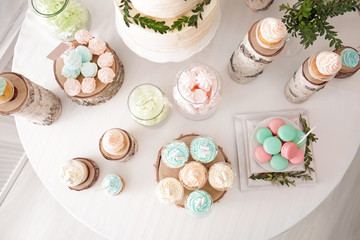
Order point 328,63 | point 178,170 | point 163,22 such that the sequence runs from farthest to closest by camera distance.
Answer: point 178,170
point 328,63
point 163,22

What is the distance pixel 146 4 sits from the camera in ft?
2.50

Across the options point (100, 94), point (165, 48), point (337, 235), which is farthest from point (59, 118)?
point (337, 235)

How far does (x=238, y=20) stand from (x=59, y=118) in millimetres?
875

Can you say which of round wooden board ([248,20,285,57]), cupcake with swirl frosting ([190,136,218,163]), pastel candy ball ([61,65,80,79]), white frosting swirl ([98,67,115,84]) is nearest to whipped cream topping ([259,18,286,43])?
round wooden board ([248,20,285,57])

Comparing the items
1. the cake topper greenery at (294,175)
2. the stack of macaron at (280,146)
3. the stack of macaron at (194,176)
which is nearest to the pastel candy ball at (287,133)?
the stack of macaron at (280,146)

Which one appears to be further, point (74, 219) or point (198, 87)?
point (74, 219)

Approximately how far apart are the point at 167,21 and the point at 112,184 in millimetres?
627

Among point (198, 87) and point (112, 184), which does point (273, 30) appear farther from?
point (112, 184)

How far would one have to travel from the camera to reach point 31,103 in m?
1.10

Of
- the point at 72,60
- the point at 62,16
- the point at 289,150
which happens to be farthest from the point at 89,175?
the point at 289,150

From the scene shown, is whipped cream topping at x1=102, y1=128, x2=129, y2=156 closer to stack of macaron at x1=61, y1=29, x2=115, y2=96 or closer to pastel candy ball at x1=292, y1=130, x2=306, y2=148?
stack of macaron at x1=61, y1=29, x2=115, y2=96

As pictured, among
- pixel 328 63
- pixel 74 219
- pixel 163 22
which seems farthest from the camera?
pixel 74 219

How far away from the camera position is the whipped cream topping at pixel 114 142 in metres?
A: 1.08

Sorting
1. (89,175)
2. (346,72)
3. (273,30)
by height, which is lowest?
(89,175)
